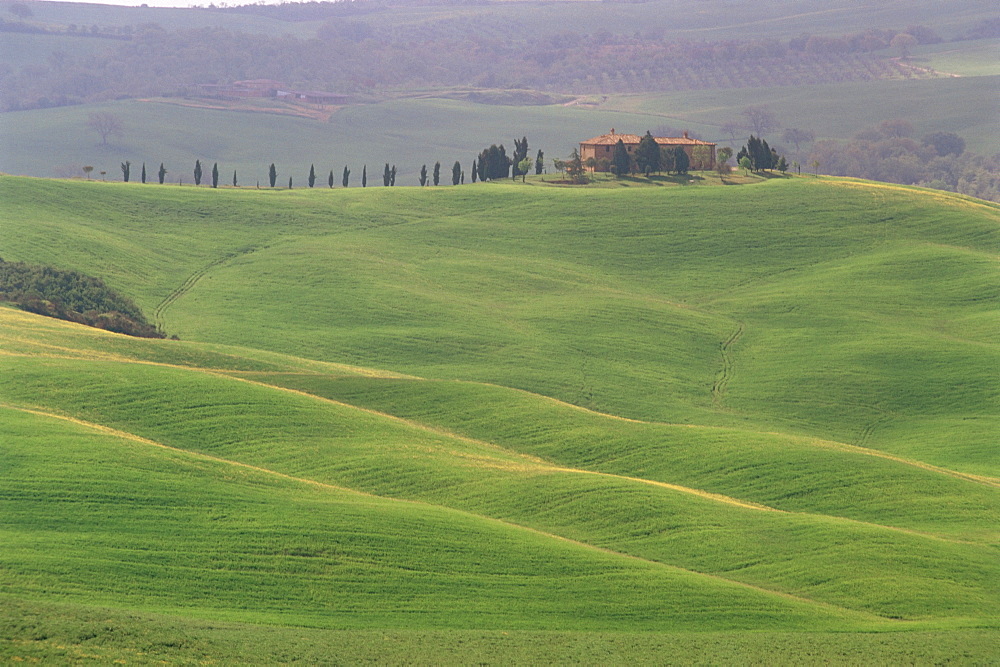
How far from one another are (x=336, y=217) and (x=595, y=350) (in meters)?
48.0

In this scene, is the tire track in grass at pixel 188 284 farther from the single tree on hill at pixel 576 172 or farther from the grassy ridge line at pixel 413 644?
the grassy ridge line at pixel 413 644

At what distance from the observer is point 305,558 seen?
135ft

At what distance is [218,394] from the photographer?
190 feet

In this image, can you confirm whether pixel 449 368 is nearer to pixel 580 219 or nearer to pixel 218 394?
pixel 218 394

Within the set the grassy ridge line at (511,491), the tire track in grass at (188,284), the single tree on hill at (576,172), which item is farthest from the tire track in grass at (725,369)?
the single tree on hill at (576,172)

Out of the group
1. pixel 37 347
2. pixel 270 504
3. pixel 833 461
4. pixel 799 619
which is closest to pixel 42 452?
pixel 270 504

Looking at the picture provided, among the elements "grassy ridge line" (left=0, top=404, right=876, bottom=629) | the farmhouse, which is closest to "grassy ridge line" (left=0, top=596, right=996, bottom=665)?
"grassy ridge line" (left=0, top=404, right=876, bottom=629)

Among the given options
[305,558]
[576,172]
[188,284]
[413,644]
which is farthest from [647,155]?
[413,644]

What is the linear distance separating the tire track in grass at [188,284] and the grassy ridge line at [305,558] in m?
49.0

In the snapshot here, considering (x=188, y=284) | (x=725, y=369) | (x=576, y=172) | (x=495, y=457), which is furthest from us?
(x=576, y=172)

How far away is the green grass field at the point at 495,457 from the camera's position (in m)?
38.7

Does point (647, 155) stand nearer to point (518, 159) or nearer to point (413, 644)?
point (518, 159)

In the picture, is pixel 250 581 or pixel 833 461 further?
pixel 833 461

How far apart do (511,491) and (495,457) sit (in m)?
5.96
